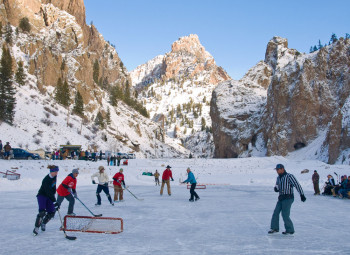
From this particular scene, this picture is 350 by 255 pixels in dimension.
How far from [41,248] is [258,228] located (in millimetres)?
5917

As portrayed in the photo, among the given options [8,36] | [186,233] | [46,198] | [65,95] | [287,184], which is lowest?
[186,233]

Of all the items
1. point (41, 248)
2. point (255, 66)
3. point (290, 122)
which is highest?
point (255, 66)

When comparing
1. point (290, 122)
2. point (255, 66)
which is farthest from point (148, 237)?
point (255, 66)

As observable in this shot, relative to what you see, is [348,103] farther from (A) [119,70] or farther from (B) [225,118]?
(A) [119,70]

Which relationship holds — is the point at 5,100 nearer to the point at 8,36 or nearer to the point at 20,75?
the point at 20,75

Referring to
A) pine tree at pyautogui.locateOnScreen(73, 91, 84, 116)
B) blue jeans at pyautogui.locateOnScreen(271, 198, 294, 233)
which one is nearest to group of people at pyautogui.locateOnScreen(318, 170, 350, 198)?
blue jeans at pyautogui.locateOnScreen(271, 198, 294, 233)

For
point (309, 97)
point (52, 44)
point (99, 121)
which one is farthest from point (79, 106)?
point (309, 97)

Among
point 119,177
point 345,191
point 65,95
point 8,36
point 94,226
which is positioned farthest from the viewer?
point 8,36

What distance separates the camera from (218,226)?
A: 30.3ft

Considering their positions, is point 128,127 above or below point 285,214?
above

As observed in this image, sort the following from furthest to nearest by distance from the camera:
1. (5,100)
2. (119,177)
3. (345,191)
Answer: (5,100)
(345,191)
(119,177)

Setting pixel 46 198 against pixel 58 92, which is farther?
pixel 58 92

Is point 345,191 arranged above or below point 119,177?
below

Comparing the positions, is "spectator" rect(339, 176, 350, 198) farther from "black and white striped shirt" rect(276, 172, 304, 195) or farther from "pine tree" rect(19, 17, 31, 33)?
"pine tree" rect(19, 17, 31, 33)
